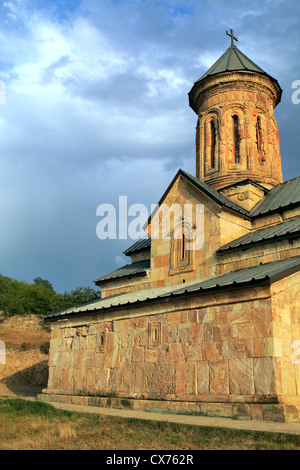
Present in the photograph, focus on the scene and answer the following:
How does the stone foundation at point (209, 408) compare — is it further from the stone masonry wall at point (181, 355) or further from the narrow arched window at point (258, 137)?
the narrow arched window at point (258, 137)

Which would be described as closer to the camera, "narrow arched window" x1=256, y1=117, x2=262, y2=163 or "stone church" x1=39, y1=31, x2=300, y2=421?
"stone church" x1=39, y1=31, x2=300, y2=421

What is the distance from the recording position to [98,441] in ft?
17.7

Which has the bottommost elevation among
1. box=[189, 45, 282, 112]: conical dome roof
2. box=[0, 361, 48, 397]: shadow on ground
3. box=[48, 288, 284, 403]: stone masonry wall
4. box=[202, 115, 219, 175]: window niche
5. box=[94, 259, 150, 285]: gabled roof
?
box=[0, 361, 48, 397]: shadow on ground

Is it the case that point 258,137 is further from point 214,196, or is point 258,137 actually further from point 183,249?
point 183,249

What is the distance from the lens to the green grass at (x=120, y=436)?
497cm

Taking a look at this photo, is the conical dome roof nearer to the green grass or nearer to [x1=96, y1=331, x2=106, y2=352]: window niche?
[x1=96, y1=331, x2=106, y2=352]: window niche

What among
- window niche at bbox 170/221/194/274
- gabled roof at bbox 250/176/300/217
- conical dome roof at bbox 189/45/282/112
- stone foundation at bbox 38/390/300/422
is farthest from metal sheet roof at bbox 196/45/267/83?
stone foundation at bbox 38/390/300/422

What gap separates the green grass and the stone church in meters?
1.75

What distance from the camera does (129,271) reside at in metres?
15.1

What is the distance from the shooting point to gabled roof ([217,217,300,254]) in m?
10.5

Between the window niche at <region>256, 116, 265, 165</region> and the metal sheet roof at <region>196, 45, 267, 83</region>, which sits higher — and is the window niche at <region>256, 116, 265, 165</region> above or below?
below

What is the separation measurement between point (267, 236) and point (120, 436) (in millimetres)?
6915

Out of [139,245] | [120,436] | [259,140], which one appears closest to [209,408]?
[120,436]
